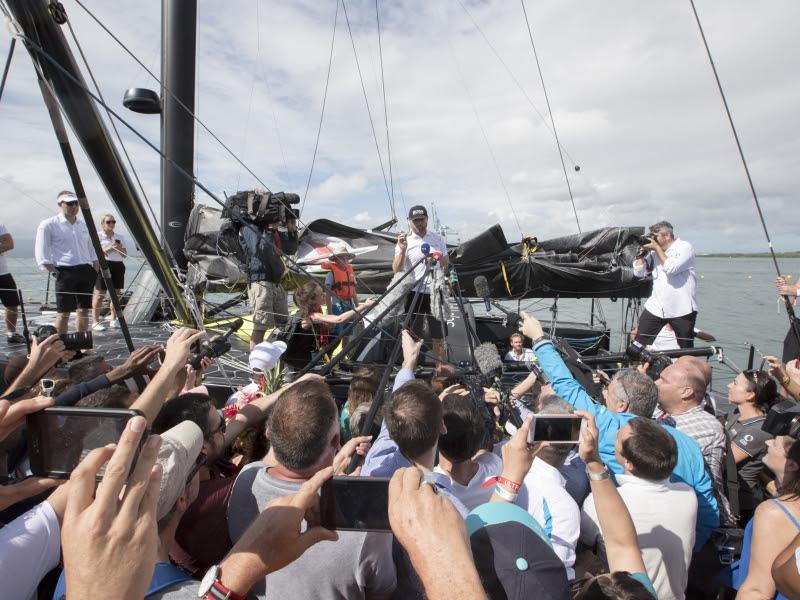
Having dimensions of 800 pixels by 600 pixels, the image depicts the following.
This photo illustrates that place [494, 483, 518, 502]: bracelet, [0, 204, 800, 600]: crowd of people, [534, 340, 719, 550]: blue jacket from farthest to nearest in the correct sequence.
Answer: [534, 340, 719, 550]: blue jacket < [494, 483, 518, 502]: bracelet < [0, 204, 800, 600]: crowd of people

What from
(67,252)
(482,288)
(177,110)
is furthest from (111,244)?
(482,288)

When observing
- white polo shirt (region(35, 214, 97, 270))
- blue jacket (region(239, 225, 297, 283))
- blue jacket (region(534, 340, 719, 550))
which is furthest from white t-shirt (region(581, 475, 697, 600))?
white polo shirt (region(35, 214, 97, 270))

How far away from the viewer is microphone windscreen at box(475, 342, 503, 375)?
277 cm

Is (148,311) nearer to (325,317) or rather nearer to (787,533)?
(325,317)

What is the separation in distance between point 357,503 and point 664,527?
4.36 feet

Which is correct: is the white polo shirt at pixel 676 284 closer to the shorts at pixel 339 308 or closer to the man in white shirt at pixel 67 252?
the shorts at pixel 339 308

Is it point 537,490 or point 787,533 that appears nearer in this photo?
point 787,533

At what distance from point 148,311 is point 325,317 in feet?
9.59

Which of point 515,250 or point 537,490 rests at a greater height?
point 515,250

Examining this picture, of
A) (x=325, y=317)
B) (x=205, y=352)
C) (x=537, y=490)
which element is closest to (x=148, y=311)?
(x=325, y=317)

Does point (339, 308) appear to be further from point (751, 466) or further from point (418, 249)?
point (751, 466)

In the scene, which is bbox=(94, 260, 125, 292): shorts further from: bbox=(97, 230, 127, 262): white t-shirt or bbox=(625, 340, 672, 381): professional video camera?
bbox=(625, 340, 672, 381): professional video camera

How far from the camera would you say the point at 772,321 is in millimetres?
14625

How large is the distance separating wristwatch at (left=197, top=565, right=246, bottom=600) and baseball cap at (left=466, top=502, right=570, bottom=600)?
523 millimetres
